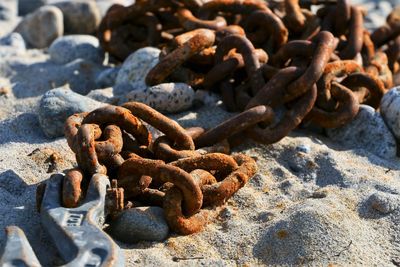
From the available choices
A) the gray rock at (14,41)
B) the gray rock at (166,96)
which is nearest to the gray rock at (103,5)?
the gray rock at (14,41)

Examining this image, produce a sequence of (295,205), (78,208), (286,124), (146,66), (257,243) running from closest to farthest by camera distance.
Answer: (78,208)
(257,243)
(295,205)
(286,124)
(146,66)

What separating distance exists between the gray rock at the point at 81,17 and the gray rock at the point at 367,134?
2.86 m

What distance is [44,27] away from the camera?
6.07m

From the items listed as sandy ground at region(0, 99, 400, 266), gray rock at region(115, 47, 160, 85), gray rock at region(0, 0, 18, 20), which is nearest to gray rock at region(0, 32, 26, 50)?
gray rock at region(0, 0, 18, 20)

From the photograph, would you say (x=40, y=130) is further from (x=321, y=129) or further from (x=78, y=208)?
(x=321, y=129)

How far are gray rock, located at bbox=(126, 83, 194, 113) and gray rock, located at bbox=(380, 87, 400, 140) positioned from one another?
124 cm

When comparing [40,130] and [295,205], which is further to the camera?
[40,130]

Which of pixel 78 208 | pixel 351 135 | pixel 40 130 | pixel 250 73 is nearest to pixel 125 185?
pixel 78 208

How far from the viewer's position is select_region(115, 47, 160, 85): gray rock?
457 centimetres

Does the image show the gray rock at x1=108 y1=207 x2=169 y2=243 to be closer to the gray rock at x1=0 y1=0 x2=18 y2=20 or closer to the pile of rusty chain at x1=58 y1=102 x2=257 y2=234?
the pile of rusty chain at x1=58 y1=102 x2=257 y2=234

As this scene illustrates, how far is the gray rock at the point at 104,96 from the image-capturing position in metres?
4.31

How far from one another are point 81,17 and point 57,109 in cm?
252

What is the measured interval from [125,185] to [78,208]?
0.37m

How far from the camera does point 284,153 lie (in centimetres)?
390
